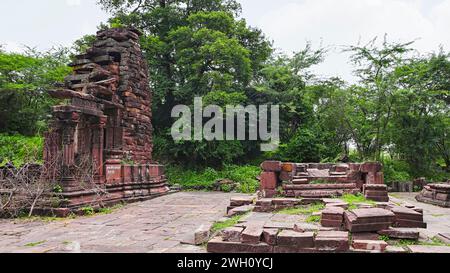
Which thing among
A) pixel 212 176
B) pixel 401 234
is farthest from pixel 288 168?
pixel 212 176

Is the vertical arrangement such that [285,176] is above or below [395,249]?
above

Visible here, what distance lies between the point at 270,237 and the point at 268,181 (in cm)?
435

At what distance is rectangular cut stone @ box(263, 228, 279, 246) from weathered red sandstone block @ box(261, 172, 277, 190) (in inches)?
162

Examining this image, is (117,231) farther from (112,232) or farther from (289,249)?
(289,249)

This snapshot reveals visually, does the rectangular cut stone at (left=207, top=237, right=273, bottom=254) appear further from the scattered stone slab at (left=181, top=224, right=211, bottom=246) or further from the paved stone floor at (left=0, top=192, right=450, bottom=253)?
the scattered stone slab at (left=181, top=224, right=211, bottom=246)

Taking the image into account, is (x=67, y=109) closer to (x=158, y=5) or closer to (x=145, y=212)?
(x=145, y=212)

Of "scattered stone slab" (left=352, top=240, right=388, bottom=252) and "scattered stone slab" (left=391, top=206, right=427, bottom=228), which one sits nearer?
"scattered stone slab" (left=352, top=240, right=388, bottom=252)

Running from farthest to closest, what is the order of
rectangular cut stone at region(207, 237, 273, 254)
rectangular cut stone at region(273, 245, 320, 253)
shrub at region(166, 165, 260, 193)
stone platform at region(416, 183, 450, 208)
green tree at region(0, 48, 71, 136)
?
green tree at region(0, 48, 71, 136), shrub at region(166, 165, 260, 193), stone platform at region(416, 183, 450, 208), rectangular cut stone at region(207, 237, 273, 254), rectangular cut stone at region(273, 245, 320, 253)

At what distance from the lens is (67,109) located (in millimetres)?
9023

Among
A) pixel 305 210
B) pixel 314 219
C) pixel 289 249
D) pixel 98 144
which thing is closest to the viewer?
pixel 289 249

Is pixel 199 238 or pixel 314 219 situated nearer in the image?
pixel 199 238

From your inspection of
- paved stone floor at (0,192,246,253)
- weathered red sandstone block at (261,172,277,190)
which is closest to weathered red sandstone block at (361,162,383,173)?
weathered red sandstone block at (261,172,277,190)

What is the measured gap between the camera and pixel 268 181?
28.2 feet

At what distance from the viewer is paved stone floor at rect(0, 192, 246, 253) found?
16.5ft
